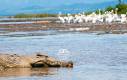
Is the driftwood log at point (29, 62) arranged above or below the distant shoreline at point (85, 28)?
above

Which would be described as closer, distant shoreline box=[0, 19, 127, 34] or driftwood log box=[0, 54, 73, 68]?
driftwood log box=[0, 54, 73, 68]

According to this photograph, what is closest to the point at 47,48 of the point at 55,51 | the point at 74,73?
the point at 55,51

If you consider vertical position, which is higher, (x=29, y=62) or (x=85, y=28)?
(x=29, y=62)

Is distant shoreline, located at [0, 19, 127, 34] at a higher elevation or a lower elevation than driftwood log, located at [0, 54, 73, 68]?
lower

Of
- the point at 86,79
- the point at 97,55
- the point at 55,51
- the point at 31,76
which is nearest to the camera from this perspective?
the point at 86,79

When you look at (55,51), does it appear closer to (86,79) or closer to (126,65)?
(126,65)

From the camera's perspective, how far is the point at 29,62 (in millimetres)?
23109

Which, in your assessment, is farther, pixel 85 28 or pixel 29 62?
pixel 85 28

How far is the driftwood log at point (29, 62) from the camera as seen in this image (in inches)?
905

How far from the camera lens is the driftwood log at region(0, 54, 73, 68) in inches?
905

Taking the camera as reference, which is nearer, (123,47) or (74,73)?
(74,73)

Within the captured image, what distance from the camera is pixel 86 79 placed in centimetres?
1944

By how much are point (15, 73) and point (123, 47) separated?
1109cm

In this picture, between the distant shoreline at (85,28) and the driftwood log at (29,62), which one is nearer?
the driftwood log at (29,62)
